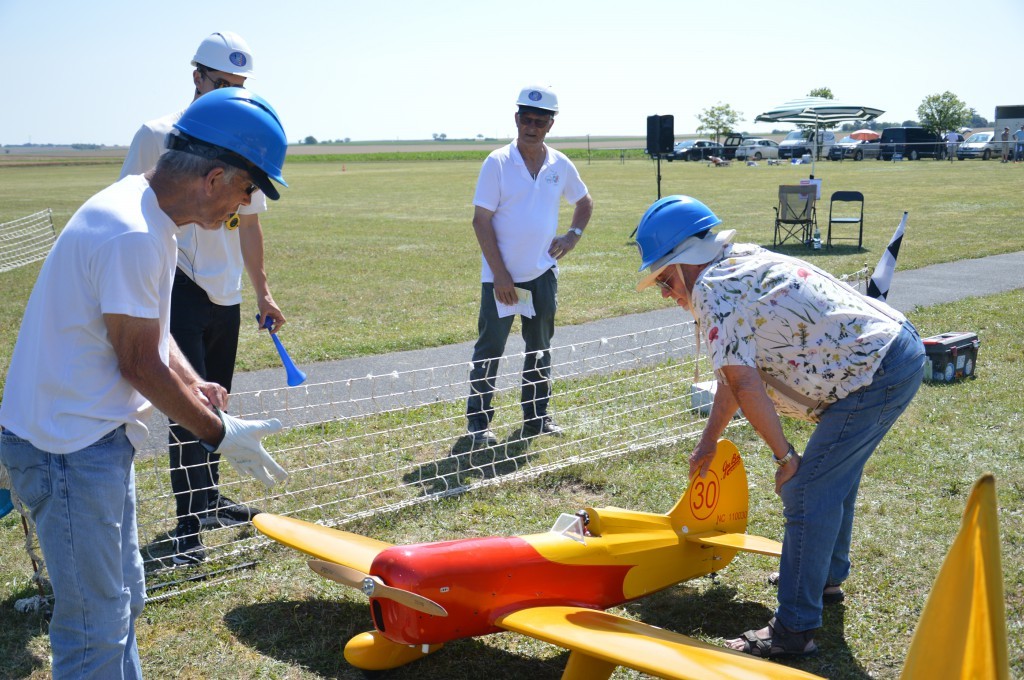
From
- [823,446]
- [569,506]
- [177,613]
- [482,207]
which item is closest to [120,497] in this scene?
[177,613]

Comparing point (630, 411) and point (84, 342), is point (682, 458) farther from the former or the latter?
point (84, 342)

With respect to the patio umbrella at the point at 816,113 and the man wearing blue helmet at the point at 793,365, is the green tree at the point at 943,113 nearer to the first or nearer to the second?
the patio umbrella at the point at 816,113

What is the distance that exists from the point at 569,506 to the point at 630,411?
54.8 inches

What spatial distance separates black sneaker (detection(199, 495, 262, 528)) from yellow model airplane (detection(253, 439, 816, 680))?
1.78 feet

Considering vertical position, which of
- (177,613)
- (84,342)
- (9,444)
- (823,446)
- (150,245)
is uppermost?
(150,245)

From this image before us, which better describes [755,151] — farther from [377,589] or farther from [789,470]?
[377,589]

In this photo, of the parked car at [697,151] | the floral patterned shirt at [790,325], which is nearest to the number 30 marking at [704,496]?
the floral patterned shirt at [790,325]

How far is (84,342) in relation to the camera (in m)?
2.24

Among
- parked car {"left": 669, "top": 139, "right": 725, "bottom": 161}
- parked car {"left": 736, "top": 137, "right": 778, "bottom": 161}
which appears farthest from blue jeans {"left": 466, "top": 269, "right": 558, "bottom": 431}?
parked car {"left": 669, "top": 139, "right": 725, "bottom": 161}

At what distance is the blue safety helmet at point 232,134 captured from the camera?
2.32 metres

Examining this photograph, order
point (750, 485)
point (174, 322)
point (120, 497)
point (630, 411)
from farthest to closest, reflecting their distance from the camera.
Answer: point (630, 411) < point (750, 485) < point (174, 322) < point (120, 497)

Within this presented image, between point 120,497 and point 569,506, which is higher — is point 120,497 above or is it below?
above

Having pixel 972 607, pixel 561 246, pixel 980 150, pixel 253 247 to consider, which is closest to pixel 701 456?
pixel 972 607

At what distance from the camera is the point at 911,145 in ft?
163
